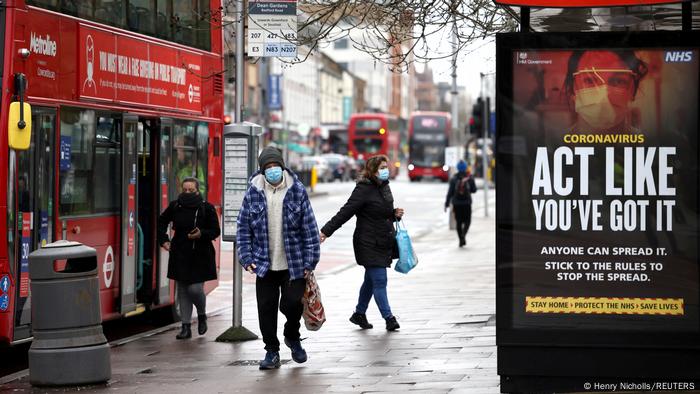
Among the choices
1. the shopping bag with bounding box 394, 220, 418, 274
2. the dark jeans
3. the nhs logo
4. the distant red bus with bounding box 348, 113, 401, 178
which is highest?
the distant red bus with bounding box 348, 113, 401, 178

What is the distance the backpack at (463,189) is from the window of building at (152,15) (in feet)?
39.8

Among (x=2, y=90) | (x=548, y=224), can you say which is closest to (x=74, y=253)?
(x=2, y=90)

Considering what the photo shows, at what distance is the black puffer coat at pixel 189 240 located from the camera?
1339 cm

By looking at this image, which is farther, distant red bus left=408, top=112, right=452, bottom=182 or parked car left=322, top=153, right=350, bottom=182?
distant red bus left=408, top=112, right=452, bottom=182

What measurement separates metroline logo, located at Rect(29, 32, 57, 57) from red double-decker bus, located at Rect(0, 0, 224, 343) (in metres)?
0.01

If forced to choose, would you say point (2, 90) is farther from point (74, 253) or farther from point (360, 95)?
point (360, 95)

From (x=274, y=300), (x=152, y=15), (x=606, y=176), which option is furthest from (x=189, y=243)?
(x=606, y=176)

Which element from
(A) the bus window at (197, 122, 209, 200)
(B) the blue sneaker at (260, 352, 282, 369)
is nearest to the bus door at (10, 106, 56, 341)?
(B) the blue sneaker at (260, 352, 282, 369)

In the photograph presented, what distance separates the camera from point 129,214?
547 inches

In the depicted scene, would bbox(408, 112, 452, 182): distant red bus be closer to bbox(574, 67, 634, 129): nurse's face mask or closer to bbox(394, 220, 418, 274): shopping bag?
bbox(394, 220, 418, 274): shopping bag

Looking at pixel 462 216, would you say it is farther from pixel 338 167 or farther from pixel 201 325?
pixel 338 167

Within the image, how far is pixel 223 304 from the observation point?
58.3ft

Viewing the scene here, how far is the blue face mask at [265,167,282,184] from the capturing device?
423 inches

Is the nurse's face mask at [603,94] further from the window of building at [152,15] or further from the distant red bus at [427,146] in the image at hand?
the distant red bus at [427,146]
